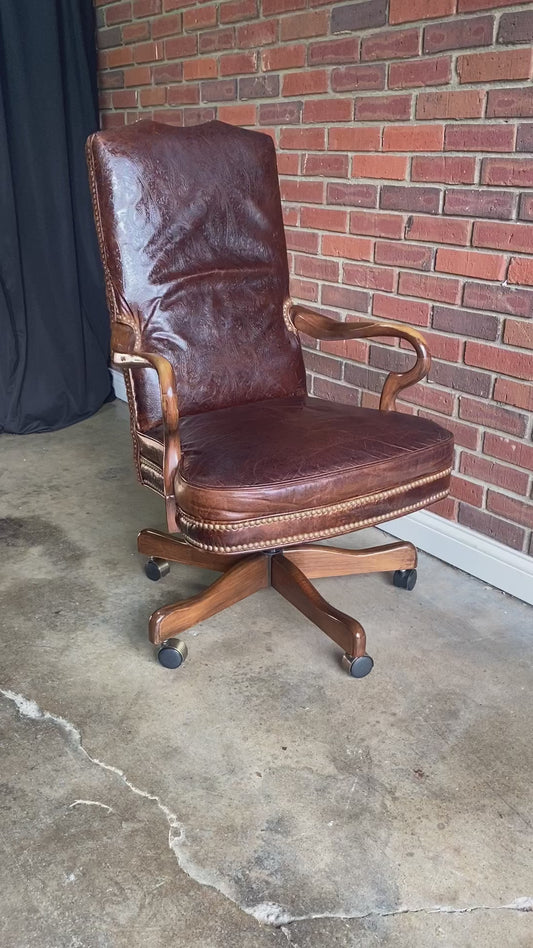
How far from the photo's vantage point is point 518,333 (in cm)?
188

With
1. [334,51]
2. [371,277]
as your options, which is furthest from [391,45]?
[371,277]

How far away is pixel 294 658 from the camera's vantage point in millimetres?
1753

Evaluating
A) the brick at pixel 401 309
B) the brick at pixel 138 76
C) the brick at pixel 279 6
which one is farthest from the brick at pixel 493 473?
the brick at pixel 138 76

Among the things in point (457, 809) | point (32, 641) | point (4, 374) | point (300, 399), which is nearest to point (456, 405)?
point (300, 399)

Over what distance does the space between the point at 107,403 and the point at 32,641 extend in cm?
191

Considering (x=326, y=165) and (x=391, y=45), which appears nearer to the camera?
(x=391, y=45)

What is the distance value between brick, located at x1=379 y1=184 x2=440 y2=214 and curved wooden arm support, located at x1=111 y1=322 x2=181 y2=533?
0.85m

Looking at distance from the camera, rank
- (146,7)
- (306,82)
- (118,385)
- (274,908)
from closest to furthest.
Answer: (274,908) < (306,82) < (146,7) < (118,385)

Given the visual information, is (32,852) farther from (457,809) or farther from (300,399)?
(300,399)

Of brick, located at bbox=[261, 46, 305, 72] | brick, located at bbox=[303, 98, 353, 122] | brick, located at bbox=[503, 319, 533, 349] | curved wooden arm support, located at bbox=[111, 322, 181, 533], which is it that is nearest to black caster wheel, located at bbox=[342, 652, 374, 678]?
curved wooden arm support, located at bbox=[111, 322, 181, 533]

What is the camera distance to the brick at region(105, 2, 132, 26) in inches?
119

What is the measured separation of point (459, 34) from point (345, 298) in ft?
2.44

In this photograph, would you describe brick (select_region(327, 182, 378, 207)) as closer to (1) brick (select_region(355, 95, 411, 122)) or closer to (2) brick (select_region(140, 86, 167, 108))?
(1) brick (select_region(355, 95, 411, 122))

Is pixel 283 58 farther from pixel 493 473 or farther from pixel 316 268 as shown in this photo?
pixel 493 473
